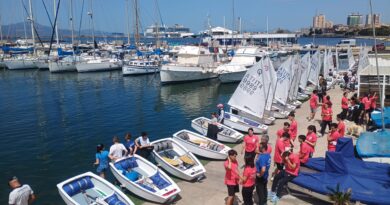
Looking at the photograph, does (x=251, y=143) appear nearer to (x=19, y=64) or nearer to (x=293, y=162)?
(x=293, y=162)

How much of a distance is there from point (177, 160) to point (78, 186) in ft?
14.4

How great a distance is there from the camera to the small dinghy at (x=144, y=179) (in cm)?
1177

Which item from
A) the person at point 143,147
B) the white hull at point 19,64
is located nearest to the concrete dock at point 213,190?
the person at point 143,147

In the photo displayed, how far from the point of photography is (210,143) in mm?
17281

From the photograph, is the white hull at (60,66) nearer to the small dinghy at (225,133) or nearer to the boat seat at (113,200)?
the small dinghy at (225,133)

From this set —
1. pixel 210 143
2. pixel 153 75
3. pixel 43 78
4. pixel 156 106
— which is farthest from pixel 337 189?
pixel 43 78

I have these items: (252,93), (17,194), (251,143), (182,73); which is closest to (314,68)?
(252,93)

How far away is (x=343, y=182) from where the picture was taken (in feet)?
34.6

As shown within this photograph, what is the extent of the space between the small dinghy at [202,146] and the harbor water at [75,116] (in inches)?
211

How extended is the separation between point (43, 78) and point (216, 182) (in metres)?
52.1

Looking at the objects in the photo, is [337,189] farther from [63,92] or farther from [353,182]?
[63,92]

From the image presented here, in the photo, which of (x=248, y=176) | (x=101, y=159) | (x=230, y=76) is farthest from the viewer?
(x=230, y=76)

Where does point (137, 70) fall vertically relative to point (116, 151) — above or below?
Result: above

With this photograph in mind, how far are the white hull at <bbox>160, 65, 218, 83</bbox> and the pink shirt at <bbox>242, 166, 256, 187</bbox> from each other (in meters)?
38.0
